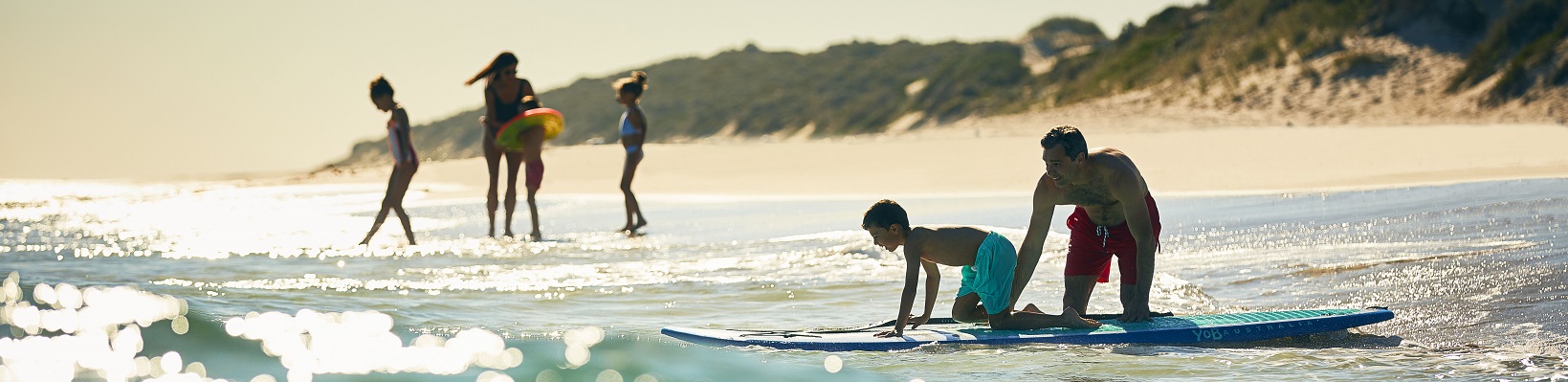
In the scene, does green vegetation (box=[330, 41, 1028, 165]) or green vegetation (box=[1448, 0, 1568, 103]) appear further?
green vegetation (box=[330, 41, 1028, 165])

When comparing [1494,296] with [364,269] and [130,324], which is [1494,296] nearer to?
[130,324]

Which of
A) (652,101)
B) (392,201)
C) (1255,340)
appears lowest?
(1255,340)

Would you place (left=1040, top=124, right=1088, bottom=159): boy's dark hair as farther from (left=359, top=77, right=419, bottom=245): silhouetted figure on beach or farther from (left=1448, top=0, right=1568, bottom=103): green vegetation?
(left=1448, top=0, right=1568, bottom=103): green vegetation

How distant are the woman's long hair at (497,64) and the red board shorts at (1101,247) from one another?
7174 mm

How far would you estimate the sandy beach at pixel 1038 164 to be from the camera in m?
14.0

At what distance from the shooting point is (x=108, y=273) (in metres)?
9.83

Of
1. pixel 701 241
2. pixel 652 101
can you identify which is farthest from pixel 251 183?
pixel 652 101

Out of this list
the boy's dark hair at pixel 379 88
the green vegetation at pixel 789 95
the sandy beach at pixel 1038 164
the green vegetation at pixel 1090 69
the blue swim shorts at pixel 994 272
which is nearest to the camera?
the blue swim shorts at pixel 994 272

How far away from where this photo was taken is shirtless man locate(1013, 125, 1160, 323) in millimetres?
6074

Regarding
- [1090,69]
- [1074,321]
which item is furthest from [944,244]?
[1090,69]

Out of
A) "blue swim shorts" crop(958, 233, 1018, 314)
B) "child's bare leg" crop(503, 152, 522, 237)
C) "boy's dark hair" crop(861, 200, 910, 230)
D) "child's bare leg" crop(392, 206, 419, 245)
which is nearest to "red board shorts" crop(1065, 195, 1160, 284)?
"blue swim shorts" crop(958, 233, 1018, 314)

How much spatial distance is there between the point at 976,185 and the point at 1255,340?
11.1 meters

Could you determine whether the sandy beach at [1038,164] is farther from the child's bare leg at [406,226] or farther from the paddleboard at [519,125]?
the child's bare leg at [406,226]

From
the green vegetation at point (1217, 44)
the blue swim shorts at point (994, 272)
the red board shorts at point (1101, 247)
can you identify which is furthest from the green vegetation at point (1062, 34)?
the blue swim shorts at point (994, 272)
